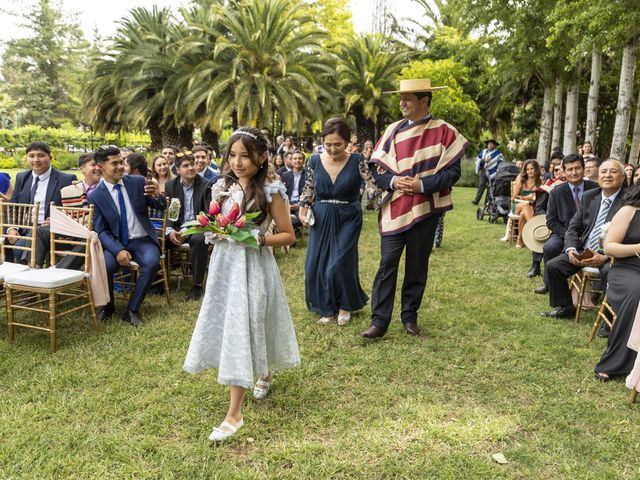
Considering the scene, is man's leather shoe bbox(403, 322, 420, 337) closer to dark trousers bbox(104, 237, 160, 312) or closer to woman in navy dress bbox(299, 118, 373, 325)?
woman in navy dress bbox(299, 118, 373, 325)

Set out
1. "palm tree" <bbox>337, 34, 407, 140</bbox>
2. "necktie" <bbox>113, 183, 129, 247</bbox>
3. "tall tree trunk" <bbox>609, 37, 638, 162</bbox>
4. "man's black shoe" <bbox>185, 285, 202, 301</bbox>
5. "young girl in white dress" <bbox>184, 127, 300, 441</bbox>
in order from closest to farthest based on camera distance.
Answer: "young girl in white dress" <bbox>184, 127, 300, 441</bbox> → "necktie" <bbox>113, 183, 129, 247</bbox> → "man's black shoe" <bbox>185, 285, 202, 301</bbox> → "tall tree trunk" <bbox>609, 37, 638, 162</bbox> → "palm tree" <bbox>337, 34, 407, 140</bbox>

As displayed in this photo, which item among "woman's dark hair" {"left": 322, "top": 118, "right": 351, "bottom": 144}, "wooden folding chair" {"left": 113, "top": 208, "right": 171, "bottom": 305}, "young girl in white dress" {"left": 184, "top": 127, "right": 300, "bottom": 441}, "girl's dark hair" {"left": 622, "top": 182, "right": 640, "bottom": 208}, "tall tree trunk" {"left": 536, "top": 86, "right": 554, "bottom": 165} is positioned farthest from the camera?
"tall tree trunk" {"left": 536, "top": 86, "right": 554, "bottom": 165}

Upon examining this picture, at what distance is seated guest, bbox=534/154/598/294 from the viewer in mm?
5707

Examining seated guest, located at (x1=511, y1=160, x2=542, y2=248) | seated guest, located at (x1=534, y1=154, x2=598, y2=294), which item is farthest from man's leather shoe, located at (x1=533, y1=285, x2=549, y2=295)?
seated guest, located at (x1=511, y1=160, x2=542, y2=248)

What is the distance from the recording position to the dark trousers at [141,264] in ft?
16.8

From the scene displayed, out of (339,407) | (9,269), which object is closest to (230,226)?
(339,407)

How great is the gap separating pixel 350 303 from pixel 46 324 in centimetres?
291

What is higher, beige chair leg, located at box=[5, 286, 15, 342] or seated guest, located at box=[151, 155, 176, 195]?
seated guest, located at box=[151, 155, 176, 195]

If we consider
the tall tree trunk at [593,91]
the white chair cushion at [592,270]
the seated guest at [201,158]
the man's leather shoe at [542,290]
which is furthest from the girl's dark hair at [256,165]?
the tall tree trunk at [593,91]

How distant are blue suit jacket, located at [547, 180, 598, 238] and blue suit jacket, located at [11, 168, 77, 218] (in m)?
5.36

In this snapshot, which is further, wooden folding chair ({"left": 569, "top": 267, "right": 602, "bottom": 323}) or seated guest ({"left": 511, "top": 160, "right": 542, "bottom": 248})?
seated guest ({"left": 511, "top": 160, "right": 542, "bottom": 248})

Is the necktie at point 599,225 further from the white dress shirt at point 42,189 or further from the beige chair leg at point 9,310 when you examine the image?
the white dress shirt at point 42,189

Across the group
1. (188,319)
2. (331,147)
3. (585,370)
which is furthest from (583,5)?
(188,319)

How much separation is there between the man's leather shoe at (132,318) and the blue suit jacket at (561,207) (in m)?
4.53
